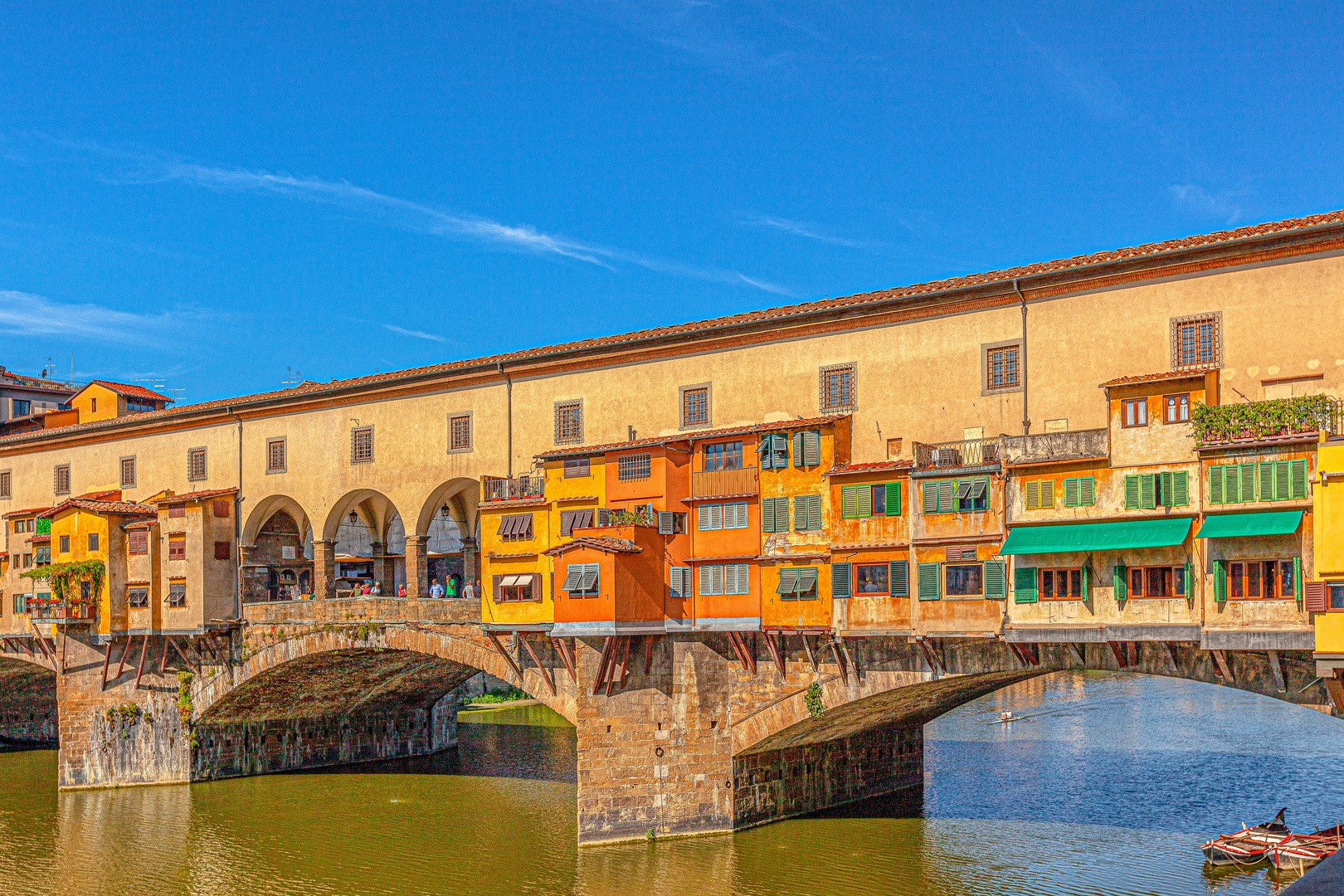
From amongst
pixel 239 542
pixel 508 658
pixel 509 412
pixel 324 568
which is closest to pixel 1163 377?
pixel 509 412

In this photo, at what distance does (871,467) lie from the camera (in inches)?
1325

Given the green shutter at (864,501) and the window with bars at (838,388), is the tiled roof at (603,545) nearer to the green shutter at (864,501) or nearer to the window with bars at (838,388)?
the green shutter at (864,501)

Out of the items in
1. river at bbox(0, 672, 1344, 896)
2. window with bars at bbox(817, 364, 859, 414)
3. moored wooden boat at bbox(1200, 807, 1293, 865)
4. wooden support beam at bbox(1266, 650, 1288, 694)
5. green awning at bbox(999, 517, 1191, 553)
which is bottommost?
river at bbox(0, 672, 1344, 896)

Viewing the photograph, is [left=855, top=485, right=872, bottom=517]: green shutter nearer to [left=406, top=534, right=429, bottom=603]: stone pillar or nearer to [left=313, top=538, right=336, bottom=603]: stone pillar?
[left=406, top=534, right=429, bottom=603]: stone pillar

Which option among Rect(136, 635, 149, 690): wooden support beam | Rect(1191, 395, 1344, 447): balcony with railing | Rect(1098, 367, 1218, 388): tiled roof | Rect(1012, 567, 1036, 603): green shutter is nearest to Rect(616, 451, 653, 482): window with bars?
Rect(1012, 567, 1036, 603): green shutter

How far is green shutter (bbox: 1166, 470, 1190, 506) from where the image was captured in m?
28.8

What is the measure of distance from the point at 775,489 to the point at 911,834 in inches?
444

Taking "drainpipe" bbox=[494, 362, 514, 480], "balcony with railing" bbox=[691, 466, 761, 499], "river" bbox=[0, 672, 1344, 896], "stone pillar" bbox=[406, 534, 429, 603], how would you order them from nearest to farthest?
"river" bbox=[0, 672, 1344, 896]
"balcony with railing" bbox=[691, 466, 761, 499]
"drainpipe" bbox=[494, 362, 514, 480]
"stone pillar" bbox=[406, 534, 429, 603]

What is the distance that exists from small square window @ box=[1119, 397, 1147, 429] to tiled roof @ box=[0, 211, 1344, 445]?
4.16 metres

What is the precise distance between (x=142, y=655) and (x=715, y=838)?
86.6 ft

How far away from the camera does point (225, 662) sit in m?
49.9

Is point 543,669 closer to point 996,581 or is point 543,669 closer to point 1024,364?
point 996,581

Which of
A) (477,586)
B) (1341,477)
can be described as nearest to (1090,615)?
(1341,477)

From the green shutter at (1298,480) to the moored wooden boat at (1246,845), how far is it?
10.1m
